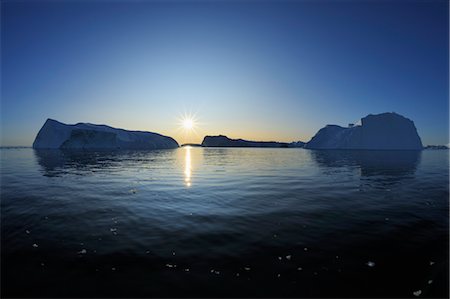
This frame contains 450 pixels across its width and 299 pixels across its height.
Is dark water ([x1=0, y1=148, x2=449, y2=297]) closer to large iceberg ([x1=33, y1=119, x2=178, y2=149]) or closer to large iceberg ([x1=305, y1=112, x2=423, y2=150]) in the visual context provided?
large iceberg ([x1=33, y1=119, x2=178, y2=149])

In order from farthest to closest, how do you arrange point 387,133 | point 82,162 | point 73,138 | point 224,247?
point 387,133, point 73,138, point 82,162, point 224,247

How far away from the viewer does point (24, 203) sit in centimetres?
1421

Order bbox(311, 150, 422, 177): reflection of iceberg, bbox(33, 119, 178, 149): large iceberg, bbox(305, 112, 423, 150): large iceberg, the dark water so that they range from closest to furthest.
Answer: the dark water → bbox(311, 150, 422, 177): reflection of iceberg → bbox(33, 119, 178, 149): large iceberg → bbox(305, 112, 423, 150): large iceberg

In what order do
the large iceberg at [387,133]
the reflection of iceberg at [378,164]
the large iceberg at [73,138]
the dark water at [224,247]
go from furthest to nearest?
the large iceberg at [387,133], the large iceberg at [73,138], the reflection of iceberg at [378,164], the dark water at [224,247]

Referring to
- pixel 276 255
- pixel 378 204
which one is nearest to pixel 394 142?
pixel 378 204

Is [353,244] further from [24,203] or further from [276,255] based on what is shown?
[24,203]

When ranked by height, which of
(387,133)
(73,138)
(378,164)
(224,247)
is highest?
(387,133)

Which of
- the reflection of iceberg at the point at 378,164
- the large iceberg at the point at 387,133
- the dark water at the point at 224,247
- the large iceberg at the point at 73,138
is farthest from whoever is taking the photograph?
the large iceberg at the point at 387,133

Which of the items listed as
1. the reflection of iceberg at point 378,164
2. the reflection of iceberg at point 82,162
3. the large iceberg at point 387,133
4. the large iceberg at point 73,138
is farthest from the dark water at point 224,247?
the large iceberg at point 387,133

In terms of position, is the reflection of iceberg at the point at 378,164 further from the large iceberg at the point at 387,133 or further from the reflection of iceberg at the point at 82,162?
the large iceberg at the point at 387,133

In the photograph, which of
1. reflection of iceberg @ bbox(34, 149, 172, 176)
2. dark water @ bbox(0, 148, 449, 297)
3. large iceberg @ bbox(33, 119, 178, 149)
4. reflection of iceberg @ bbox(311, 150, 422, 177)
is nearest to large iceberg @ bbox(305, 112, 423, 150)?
reflection of iceberg @ bbox(311, 150, 422, 177)

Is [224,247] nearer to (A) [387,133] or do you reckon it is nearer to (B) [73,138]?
(B) [73,138]

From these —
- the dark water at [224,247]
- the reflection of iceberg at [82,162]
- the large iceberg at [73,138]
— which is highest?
the large iceberg at [73,138]

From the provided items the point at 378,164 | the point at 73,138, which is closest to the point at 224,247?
the point at 378,164
